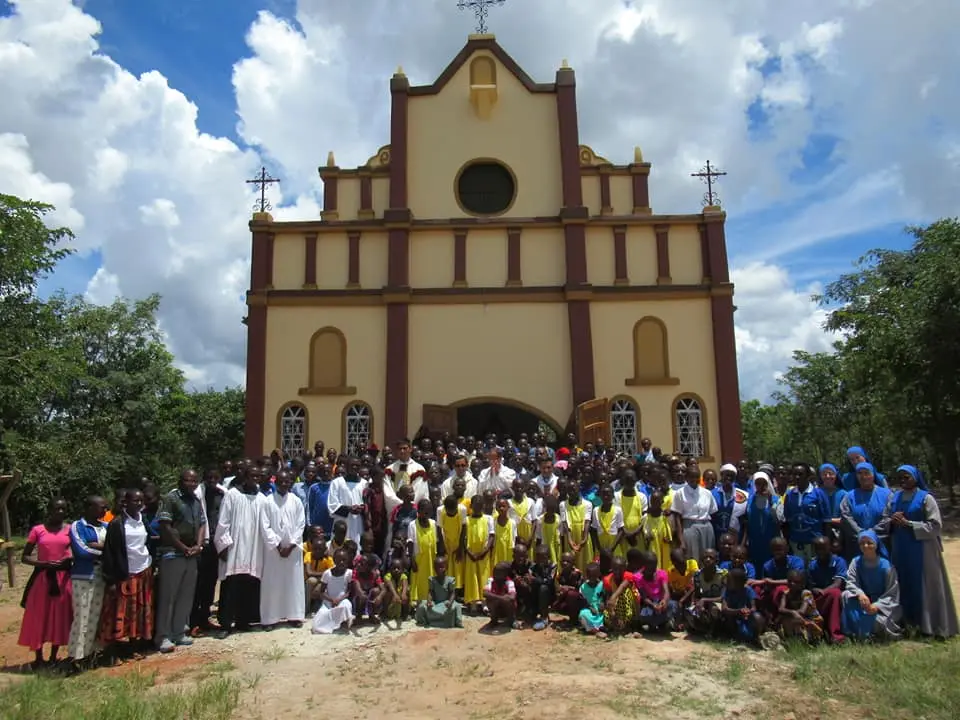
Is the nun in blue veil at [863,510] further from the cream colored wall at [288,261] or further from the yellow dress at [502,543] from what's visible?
the cream colored wall at [288,261]

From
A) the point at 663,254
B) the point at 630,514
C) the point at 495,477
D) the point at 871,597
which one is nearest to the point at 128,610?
the point at 495,477

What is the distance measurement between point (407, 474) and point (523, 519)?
6.53ft

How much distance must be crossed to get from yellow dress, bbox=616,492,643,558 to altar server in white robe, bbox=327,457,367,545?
9.57 ft

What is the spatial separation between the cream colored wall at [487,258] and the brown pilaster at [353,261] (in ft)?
8.04

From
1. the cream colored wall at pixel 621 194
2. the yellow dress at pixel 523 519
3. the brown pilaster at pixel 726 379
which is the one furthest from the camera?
the cream colored wall at pixel 621 194

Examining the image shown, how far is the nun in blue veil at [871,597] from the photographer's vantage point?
21.8 ft

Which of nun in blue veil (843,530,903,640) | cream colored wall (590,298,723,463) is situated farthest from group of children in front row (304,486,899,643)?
cream colored wall (590,298,723,463)

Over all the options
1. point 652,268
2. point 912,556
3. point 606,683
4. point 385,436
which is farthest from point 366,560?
point 652,268

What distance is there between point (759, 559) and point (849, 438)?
936 inches

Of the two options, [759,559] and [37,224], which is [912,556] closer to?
[759,559]

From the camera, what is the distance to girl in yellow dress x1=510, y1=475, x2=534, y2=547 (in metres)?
8.53

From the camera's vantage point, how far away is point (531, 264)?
56.3 feet

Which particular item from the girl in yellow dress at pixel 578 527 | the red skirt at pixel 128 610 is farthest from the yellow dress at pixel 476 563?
the red skirt at pixel 128 610

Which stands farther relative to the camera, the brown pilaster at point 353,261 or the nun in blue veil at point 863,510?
the brown pilaster at point 353,261
